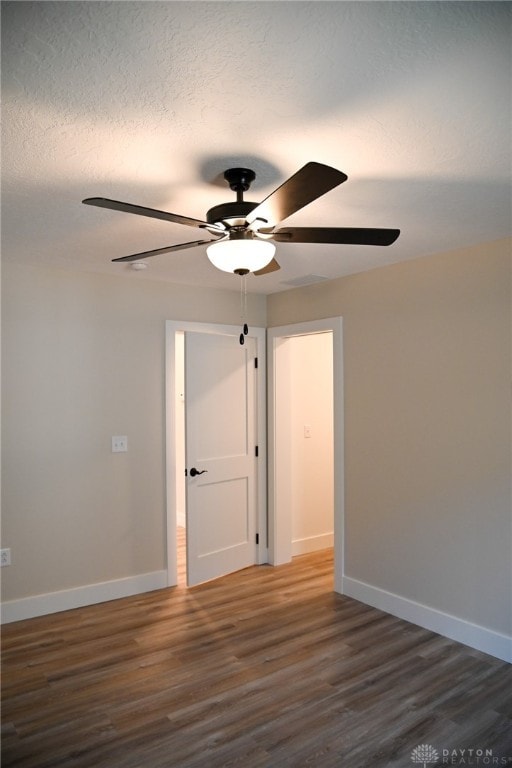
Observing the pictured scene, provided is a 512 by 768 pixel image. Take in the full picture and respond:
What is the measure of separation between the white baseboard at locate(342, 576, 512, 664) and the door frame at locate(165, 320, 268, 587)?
1038mm

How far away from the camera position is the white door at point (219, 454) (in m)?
4.19

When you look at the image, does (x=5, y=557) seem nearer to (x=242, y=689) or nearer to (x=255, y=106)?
(x=242, y=689)

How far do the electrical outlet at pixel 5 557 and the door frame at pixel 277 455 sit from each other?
7.16ft

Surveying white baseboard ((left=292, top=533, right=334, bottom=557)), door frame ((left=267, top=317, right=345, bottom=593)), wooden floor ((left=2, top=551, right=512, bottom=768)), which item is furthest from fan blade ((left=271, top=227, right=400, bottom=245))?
white baseboard ((left=292, top=533, right=334, bottom=557))

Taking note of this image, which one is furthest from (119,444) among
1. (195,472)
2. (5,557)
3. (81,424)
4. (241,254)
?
(241,254)

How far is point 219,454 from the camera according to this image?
4.39 meters

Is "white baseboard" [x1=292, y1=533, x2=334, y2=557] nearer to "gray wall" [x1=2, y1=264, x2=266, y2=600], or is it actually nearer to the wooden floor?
the wooden floor

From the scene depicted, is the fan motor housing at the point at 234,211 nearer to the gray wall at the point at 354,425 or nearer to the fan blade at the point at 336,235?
the fan blade at the point at 336,235

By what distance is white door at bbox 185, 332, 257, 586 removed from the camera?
165 inches

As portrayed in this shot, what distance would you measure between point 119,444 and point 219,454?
87cm

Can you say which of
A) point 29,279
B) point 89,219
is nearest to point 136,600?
point 29,279

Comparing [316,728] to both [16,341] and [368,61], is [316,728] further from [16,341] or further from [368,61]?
[16,341]

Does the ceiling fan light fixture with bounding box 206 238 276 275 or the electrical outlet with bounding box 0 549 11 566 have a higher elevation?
the ceiling fan light fixture with bounding box 206 238 276 275

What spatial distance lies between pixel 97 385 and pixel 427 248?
8.23 feet
